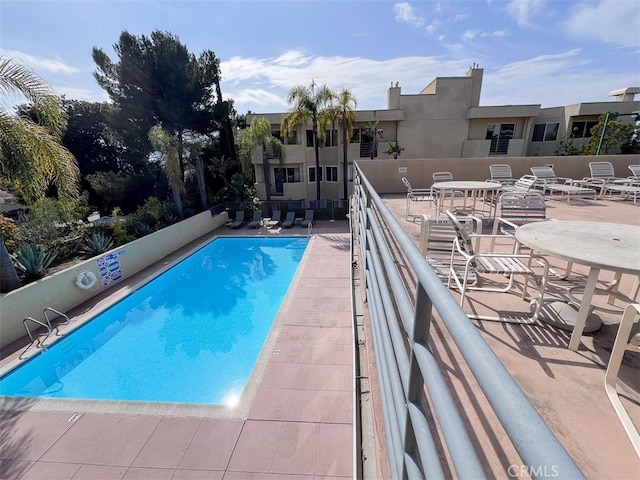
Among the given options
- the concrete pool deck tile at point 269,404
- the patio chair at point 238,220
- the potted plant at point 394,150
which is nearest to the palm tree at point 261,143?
the patio chair at point 238,220

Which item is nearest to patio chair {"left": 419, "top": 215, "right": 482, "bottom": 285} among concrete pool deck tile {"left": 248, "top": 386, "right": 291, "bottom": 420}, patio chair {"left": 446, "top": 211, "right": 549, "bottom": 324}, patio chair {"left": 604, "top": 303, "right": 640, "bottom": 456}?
patio chair {"left": 446, "top": 211, "right": 549, "bottom": 324}

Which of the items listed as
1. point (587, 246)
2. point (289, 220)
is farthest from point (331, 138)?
point (587, 246)

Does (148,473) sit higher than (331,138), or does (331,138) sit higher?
(331,138)

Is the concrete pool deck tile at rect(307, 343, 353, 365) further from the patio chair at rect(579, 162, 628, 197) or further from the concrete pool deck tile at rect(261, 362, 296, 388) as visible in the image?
the patio chair at rect(579, 162, 628, 197)

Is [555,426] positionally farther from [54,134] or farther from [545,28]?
[54,134]

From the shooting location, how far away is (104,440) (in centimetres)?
409

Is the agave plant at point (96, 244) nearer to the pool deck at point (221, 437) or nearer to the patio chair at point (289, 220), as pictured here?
the pool deck at point (221, 437)

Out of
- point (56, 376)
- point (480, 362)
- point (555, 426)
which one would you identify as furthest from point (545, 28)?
point (56, 376)

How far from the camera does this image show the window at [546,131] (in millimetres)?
18625

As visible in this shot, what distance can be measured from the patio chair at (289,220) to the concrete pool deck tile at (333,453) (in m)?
12.3

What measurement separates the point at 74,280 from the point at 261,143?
37.2 ft

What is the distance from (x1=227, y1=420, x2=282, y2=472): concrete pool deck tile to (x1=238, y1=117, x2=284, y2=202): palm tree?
1477 centimetres

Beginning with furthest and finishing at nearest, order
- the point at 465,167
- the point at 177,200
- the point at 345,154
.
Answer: the point at 345,154, the point at 177,200, the point at 465,167

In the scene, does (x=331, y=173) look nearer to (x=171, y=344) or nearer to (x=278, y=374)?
(x=171, y=344)
